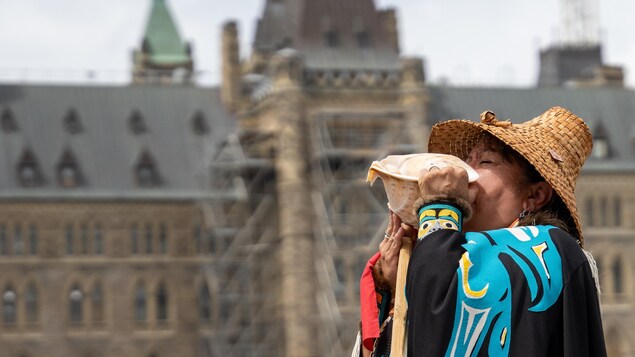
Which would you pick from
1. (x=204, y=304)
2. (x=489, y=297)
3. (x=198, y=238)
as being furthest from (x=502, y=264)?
(x=198, y=238)

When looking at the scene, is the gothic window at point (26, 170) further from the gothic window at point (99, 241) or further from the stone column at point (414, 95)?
the stone column at point (414, 95)

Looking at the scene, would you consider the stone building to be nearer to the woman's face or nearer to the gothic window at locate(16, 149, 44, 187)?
the gothic window at locate(16, 149, 44, 187)

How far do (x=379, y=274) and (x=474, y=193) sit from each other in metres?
0.45

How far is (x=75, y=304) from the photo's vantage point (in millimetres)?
60188

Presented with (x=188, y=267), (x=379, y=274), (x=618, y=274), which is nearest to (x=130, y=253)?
(x=188, y=267)

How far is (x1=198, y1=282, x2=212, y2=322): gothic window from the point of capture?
60.1 metres

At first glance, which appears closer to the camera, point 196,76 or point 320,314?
point 320,314

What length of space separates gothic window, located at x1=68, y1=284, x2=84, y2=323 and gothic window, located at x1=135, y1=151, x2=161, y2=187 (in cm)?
404

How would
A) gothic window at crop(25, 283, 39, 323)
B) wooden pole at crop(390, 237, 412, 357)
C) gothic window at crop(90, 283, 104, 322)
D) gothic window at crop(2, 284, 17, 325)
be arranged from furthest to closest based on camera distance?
gothic window at crop(90, 283, 104, 322)
gothic window at crop(25, 283, 39, 323)
gothic window at crop(2, 284, 17, 325)
wooden pole at crop(390, 237, 412, 357)

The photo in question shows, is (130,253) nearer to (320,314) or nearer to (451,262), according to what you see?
(320,314)

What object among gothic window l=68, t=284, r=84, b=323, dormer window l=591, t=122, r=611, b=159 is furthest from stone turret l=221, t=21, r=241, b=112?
dormer window l=591, t=122, r=611, b=159

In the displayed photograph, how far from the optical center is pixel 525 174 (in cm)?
643

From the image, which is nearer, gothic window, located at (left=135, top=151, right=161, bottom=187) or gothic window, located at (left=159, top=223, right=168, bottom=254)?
gothic window, located at (left=159, top=223, right=168, bottom=254)

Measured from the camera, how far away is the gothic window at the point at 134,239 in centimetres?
6109
